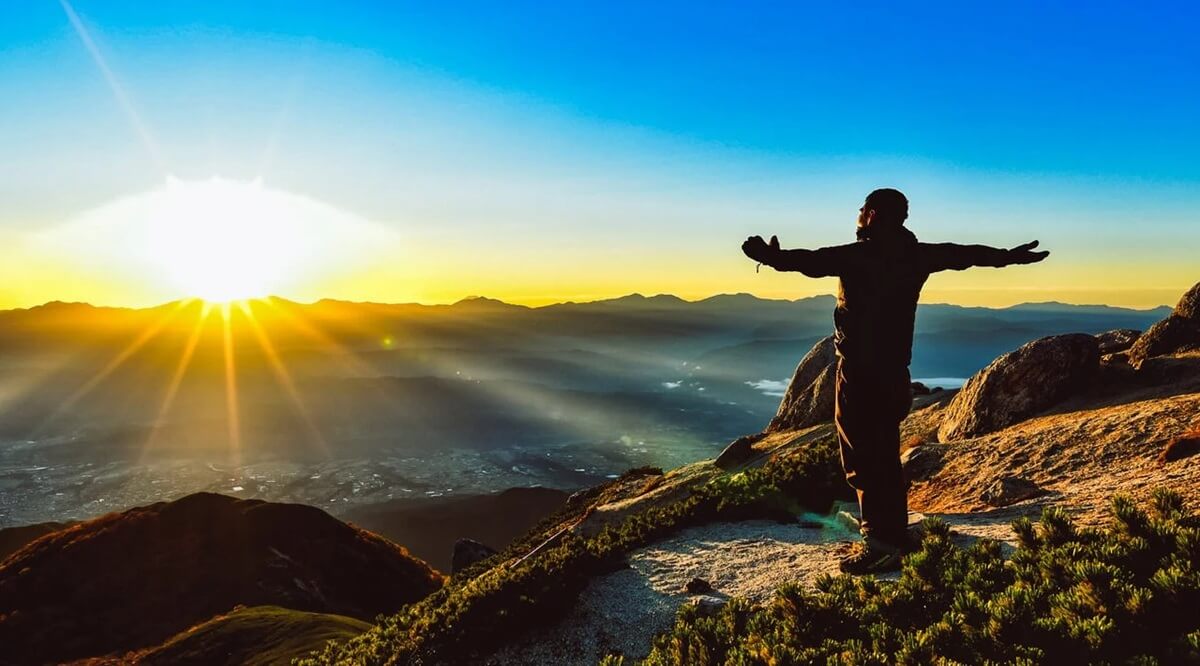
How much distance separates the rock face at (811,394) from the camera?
29.7m

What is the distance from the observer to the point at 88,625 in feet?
113

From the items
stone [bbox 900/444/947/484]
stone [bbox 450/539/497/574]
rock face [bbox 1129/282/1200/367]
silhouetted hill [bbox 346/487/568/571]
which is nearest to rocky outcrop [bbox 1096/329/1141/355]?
rock face [bbox 1129/282/1200/367]

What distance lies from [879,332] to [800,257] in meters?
1.41

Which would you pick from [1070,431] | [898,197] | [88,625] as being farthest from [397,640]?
[88,625]

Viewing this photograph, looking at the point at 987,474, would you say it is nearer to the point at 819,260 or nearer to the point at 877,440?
the point at 877,440

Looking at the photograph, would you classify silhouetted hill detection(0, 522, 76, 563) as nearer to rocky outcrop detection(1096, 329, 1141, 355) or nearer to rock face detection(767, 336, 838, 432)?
rock face detection(767, 336, 838, 432)

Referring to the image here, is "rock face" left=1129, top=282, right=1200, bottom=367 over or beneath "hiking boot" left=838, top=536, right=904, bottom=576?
over

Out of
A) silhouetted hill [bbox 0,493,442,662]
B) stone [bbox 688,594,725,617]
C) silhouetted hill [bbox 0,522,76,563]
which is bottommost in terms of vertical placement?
silhouetted hill [bbox 0,522,76,563]

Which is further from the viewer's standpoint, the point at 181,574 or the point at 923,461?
the point at 181,574

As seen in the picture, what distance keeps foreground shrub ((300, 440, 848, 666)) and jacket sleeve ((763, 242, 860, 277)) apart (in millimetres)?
5328

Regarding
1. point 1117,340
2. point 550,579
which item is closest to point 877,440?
point 550,579

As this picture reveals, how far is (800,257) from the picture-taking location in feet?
23.1

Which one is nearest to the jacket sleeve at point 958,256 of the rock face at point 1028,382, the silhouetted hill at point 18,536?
the rock face at point 1028,382

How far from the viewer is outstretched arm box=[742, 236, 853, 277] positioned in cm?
680
